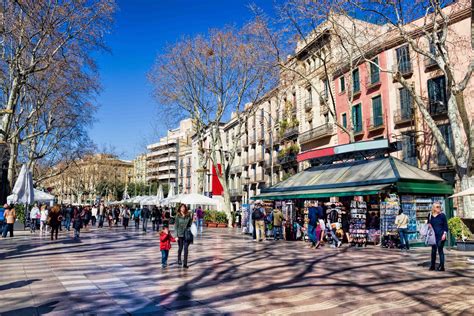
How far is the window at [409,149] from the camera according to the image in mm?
26078

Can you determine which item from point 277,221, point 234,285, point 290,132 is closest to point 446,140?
point 277,221

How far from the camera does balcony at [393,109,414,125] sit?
26098mm

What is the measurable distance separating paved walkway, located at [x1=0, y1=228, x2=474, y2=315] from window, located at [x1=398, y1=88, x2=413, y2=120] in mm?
16122

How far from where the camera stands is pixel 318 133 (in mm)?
35500

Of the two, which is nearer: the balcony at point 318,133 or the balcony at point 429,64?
the balcony at point 429,64

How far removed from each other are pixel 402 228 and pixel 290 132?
27.3 m

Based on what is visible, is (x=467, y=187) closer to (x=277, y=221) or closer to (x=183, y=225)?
(x=277, y=221)

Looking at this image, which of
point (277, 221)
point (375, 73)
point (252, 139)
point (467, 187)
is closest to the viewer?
point (467, 187)

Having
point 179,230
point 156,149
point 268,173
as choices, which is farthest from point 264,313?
point 156,149

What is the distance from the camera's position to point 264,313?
18.8 ft

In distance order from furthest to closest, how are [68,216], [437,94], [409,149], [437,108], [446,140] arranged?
[409,149]
[68,216]
[437,94]
[437,108]
[446,140]

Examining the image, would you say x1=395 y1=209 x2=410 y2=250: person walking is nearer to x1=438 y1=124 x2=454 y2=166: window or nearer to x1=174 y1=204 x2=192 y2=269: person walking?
x1=174 y1=204 x2=192 y2=269: person walking

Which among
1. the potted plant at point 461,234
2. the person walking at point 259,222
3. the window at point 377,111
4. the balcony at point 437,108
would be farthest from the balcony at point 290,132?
the potted plant at point 461,234

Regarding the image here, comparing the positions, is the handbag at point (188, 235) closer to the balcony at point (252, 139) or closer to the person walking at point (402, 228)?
the person walking at point (402, 228)
